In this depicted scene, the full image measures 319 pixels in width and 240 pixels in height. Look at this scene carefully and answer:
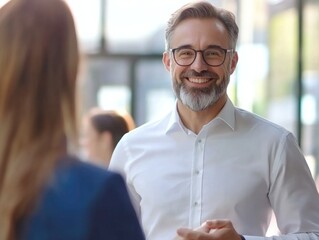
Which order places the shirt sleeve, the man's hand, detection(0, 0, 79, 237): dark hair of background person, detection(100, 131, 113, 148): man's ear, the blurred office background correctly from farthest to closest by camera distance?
the blurred office background < detection(100, 131, 113, 148): man's ear < the shirt sleeve < the man's hand < detection(0, 0, 79, 237): dark hair of background person

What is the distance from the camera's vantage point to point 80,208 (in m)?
1.51

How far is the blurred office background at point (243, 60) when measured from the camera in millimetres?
9070

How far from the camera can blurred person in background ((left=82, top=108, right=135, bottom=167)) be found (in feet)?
16.9

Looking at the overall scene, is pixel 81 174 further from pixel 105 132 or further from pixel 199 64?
pixel 105 132

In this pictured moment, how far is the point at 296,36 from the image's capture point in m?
9.12

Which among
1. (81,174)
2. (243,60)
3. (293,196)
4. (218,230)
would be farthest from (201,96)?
(243,60)

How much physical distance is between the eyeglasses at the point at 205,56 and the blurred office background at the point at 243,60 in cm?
574

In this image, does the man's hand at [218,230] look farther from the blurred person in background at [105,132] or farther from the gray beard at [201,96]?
the blurred person in background at [105,132]

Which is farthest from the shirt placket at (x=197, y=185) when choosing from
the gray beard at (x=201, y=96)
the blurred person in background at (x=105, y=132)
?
the blurred person in background at (x=105, y=132)

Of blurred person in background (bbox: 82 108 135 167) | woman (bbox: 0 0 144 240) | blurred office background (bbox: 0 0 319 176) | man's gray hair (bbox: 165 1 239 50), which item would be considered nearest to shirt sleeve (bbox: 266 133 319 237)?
man's gray hair (bbox: 165 1 239 50)

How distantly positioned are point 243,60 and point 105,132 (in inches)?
170

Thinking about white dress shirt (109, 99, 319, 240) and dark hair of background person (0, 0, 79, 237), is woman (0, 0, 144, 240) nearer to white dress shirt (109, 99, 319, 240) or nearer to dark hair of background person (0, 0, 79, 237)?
dark hair of background person (0, 0, 79, 237)

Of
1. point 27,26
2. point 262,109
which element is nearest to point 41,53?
point 27,26

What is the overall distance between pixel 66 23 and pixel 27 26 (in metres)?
0.07
